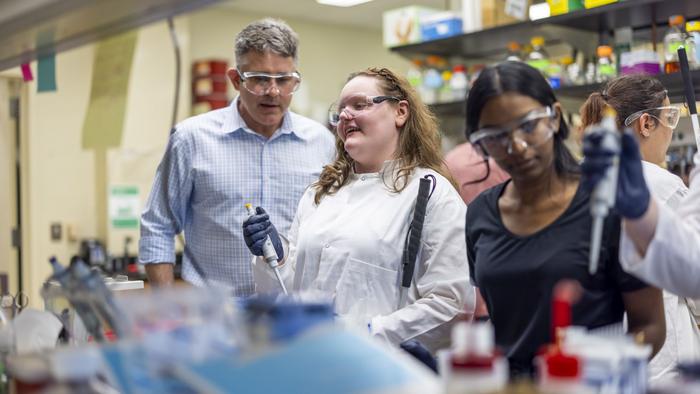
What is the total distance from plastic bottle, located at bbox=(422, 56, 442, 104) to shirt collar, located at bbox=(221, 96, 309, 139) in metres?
2.39

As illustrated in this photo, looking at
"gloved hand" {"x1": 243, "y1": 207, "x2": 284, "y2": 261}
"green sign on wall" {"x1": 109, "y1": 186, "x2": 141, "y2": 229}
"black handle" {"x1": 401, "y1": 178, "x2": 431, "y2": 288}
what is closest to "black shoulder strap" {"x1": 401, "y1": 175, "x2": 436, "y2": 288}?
"black handle" {"x1": 401, "y1": 178, "x2": 431, "y2": 288}

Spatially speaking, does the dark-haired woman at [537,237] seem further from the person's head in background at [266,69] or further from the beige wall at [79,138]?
the beige wall at [79,138]

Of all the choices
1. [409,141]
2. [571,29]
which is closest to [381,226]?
[409,141]

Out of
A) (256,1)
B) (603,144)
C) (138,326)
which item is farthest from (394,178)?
(256,1)

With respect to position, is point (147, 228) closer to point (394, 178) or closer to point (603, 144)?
point (394, 178)

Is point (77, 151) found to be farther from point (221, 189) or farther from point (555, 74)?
point (221, 189)

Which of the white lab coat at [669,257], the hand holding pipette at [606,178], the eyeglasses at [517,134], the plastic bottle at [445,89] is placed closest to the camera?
the hand holding pipette at [606,178]

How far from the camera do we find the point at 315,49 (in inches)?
332

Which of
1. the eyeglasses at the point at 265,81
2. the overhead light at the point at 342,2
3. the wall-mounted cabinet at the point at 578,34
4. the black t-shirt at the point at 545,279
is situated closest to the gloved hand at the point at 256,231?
the eyeglasses at the point at 265,81

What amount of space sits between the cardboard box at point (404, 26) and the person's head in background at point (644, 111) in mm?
2618

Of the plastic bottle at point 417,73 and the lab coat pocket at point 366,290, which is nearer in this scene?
the lab coat pocket at point 366,290

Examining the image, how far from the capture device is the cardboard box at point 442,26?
5.08 metres

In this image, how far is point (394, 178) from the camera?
235 cm

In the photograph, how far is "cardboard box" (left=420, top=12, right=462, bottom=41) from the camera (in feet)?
16.7
